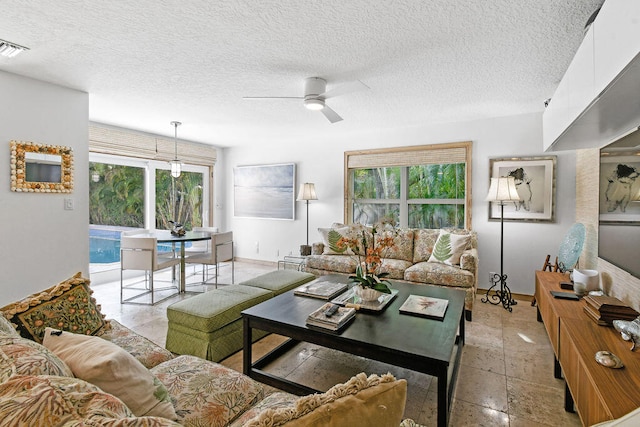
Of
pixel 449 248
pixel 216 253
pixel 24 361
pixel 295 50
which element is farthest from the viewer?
pixel 216 253

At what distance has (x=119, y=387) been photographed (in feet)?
3.01

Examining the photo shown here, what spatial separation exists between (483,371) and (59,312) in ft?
8.67

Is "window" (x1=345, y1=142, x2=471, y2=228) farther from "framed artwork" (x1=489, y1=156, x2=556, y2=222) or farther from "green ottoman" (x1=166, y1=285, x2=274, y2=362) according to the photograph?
"green ottoman" (x1=166, y1=285, x2=274, y2=362)

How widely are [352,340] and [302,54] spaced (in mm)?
2042

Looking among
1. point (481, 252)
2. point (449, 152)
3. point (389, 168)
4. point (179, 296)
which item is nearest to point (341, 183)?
point (389, 168)

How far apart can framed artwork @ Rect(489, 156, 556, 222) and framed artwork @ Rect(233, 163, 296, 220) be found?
10.8 feet

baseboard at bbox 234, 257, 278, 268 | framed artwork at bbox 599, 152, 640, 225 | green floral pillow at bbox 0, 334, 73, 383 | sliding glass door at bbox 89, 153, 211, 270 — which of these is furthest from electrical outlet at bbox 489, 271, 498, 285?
sliding glass door at bbox 89, 153, 211, 270

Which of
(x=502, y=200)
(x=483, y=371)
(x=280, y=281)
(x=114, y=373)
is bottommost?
(x=483, y=371)

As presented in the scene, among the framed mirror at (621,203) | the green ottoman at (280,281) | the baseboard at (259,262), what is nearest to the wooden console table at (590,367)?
the framed mirror at (621,203)

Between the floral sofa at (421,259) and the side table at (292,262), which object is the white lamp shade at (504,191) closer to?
the floral sofa at (421,259)

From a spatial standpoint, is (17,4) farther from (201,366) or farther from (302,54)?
(201,366)

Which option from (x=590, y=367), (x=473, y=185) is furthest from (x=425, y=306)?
(x=473, y=185)

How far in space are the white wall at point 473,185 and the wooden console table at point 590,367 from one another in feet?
6.05

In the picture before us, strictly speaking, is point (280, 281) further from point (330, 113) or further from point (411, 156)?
point (411, 156)
